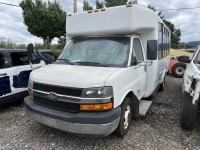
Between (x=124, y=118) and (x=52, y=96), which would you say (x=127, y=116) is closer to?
(x=124, y=118)

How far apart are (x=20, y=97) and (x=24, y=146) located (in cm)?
232

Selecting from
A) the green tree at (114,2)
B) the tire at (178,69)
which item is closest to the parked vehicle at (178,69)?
the tire at (178,69)

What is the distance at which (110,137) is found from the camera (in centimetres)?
396

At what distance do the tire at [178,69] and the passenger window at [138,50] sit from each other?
26.2 feet

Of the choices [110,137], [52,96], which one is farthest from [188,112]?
[52,96]

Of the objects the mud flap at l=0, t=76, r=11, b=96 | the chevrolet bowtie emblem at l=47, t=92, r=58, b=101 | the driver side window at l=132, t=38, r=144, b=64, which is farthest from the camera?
the mud flap at l=0, t=76, r=11, b=96

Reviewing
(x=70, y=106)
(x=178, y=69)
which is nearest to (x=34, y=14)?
(x=178, y=69)

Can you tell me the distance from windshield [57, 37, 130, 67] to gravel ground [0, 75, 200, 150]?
1511mm

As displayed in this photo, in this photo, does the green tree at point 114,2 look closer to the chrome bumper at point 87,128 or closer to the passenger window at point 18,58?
the passenger window at point 18,58

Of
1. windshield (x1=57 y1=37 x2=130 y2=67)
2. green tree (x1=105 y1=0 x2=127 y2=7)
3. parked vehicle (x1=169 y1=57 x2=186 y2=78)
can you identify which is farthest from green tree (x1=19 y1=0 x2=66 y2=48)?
windshield (x1=57 y1=37 x2=130 y2=67)

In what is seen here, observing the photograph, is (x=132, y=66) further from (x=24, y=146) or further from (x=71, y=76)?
(x=24, y=146)

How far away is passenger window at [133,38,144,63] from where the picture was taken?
4.49m

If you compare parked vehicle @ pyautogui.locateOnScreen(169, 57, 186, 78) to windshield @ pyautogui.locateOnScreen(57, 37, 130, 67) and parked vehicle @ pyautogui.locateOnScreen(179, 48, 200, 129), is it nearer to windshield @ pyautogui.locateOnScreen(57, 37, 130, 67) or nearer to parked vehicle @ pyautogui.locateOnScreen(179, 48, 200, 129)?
parked vehicle @ pyautogui.locateOnScreen(179, 48, 200, 129)

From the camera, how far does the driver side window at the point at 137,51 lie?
4477 millimetres
